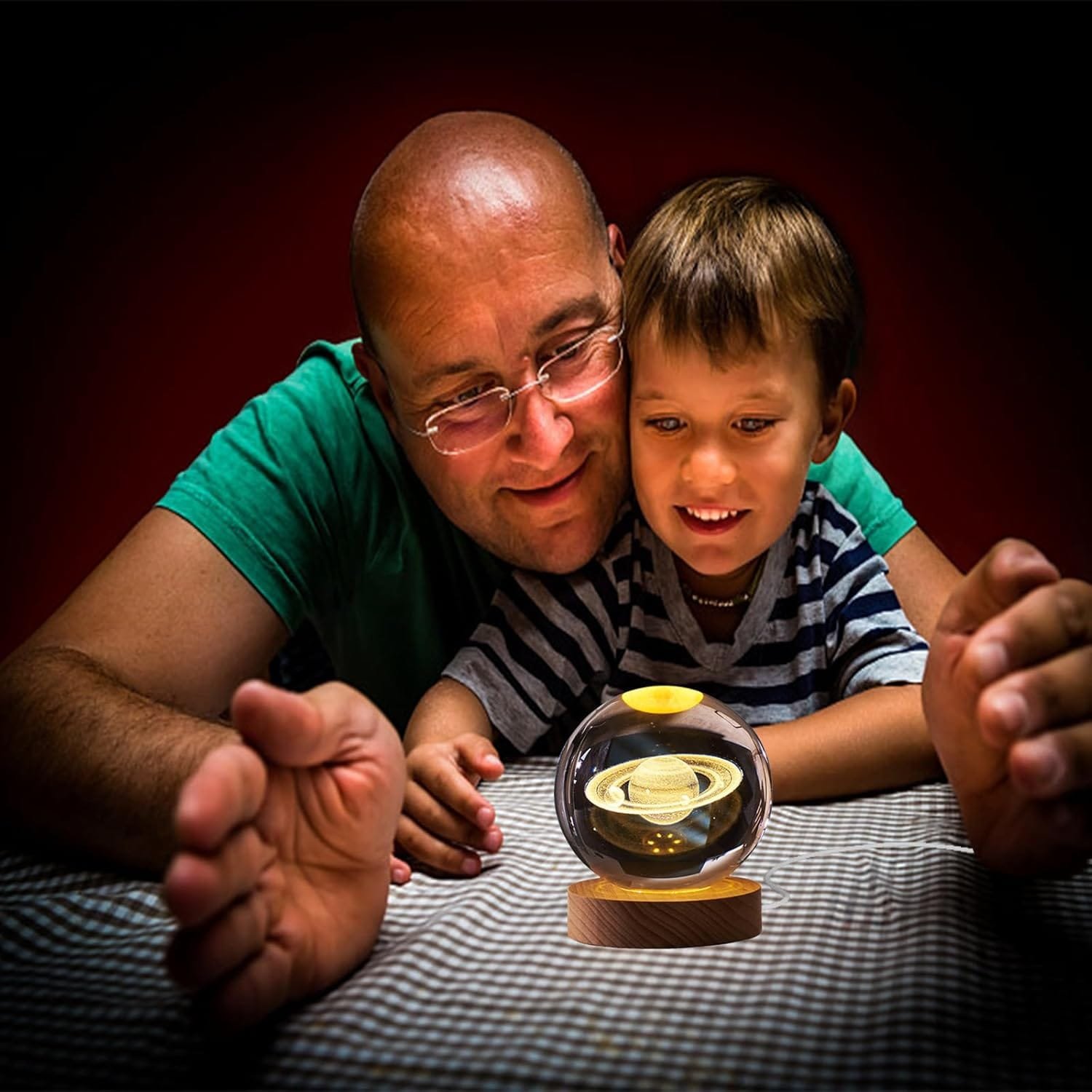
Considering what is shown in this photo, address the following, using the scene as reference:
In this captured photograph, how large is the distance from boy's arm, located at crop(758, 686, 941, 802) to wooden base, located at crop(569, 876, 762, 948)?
0.38 meters

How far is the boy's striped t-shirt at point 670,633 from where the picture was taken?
158 cm

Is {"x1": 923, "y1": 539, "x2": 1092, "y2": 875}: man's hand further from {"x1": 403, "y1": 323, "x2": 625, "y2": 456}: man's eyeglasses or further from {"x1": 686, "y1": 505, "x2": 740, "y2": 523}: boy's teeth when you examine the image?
{"x1": 403, "y1": 323, "x2": 625, "y2": 456}: man's eyeglasses

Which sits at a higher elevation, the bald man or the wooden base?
the bald man

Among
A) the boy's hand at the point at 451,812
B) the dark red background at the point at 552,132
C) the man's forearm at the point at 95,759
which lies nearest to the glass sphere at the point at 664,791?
the boy's hand at the point at 451,812

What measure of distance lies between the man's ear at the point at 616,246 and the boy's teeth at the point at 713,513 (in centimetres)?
40

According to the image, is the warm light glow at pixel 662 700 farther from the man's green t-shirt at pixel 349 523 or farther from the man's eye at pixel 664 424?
the man's green t-shirt at pixel 349 523

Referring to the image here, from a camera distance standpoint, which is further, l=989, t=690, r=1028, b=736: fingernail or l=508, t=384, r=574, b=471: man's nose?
l=508, t=384, r=574, b=471: man's nose

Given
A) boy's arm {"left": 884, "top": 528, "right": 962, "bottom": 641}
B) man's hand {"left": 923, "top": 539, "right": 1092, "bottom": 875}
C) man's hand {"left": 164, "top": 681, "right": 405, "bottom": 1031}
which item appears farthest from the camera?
boy's arm {"left": 884, "top": 528, "right": 962, "bottom": 641}

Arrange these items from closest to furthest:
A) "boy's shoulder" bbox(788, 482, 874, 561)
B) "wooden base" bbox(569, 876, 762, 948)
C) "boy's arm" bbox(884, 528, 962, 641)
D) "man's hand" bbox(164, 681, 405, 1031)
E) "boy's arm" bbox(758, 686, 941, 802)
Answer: "man's hand" bbox(164, 681, 405, 1031) < "wooden base" bbox(569, 876, 762, 948) < "boy's arm" bbox(758, 686, 941, 802) < "boy's shoulder" bbox(788, 482, 874, 561) < "boy's arm" bbox(884, 528, 962, 641)

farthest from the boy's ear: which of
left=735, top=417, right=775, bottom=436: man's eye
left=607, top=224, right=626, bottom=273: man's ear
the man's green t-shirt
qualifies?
left=607, top=224, right=626, bottom=273: man's ear

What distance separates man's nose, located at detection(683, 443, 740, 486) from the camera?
142 cm

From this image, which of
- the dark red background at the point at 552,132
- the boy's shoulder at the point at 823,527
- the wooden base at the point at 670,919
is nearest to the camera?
the wooden base at the point at 670,919

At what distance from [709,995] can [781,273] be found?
0.86 m

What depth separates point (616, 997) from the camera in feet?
2.92
